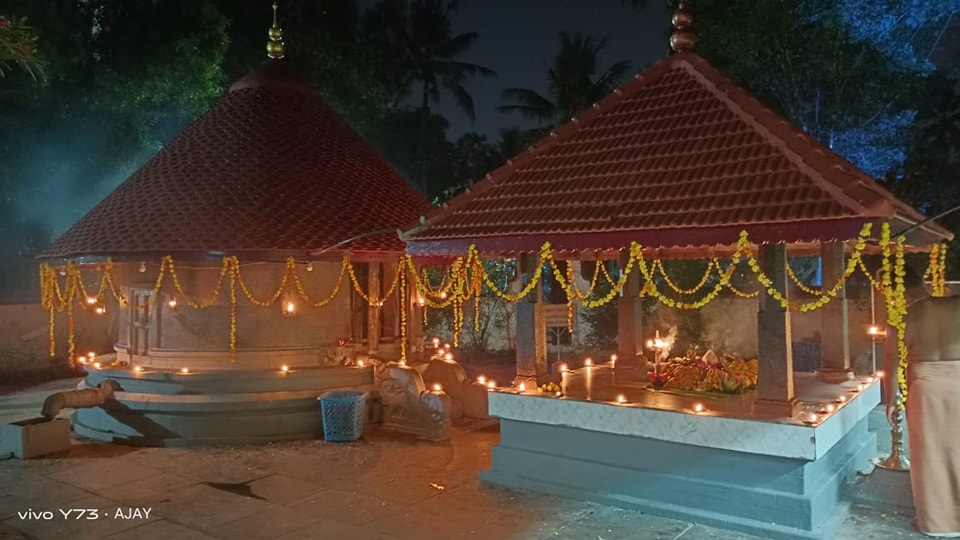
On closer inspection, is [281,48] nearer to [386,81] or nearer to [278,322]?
[278,322]

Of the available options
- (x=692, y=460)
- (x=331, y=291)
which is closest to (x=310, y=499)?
(x=692, y=460)

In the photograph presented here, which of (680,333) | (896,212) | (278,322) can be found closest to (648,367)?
(896,212)

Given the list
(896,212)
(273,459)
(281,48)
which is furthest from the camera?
(281,48)

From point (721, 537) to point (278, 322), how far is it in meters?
7.38

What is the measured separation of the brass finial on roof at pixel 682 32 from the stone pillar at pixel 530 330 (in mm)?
2929

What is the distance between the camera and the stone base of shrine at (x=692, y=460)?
620 cm

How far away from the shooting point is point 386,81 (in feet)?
75.0

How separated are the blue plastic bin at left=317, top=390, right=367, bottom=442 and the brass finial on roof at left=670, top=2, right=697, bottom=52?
20.4ft

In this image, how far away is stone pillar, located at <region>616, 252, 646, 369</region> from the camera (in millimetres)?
9523

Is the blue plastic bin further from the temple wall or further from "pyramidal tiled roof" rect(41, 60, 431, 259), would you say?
the temple wall

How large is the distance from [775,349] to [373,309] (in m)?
7.08

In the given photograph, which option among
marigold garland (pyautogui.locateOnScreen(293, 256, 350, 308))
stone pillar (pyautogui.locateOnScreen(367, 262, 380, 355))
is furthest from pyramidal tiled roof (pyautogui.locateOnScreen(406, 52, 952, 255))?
stone pillar (pyautogui.locateOnScreen(367, 262, 380, 355))

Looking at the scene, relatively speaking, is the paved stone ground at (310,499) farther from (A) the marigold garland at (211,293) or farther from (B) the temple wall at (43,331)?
(B) the temple wall at (43,331)

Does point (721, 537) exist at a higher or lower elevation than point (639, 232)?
lower
